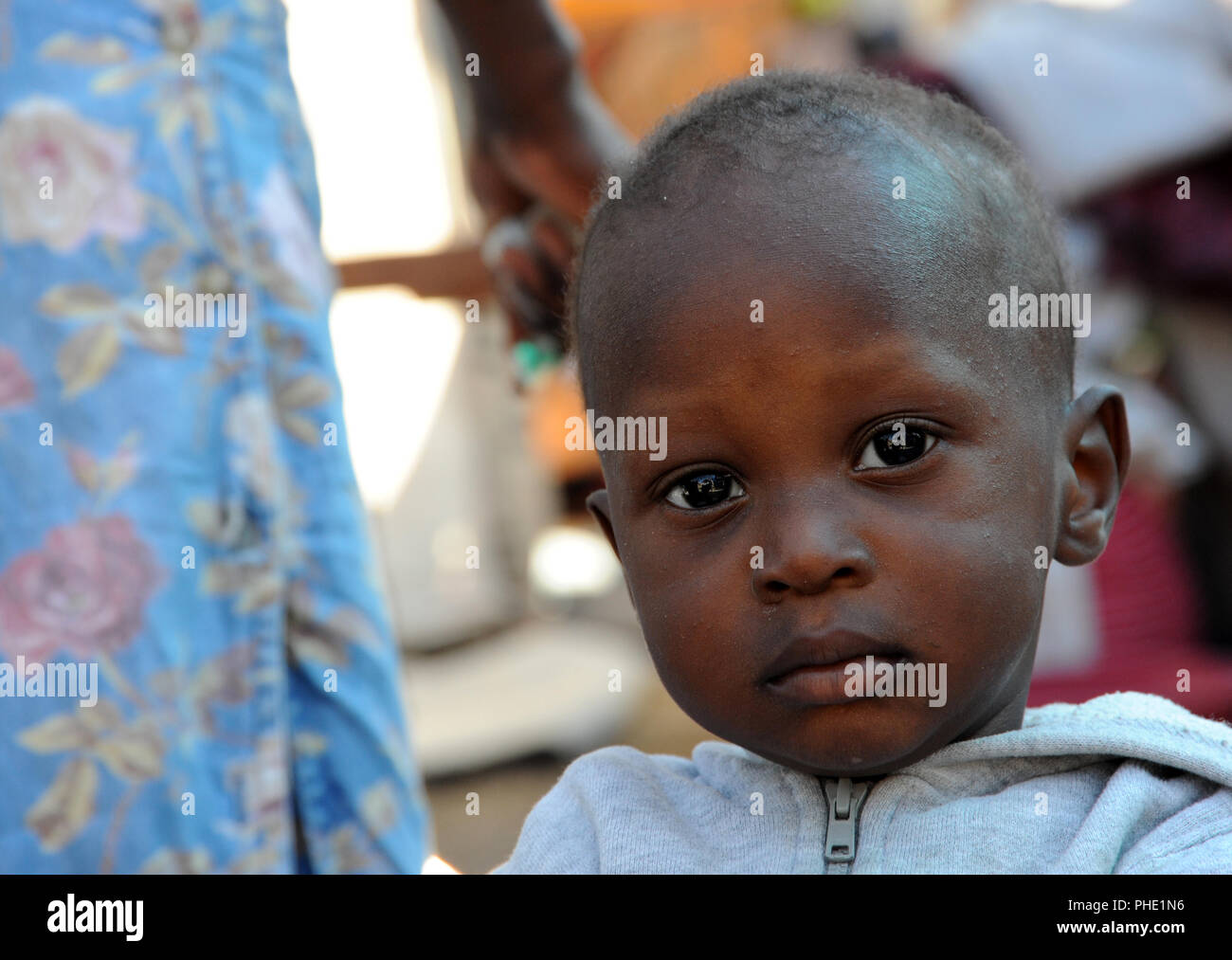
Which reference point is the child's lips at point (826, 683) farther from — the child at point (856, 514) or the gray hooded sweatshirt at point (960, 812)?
the gray hooded sweatshirt at point (960, 812)

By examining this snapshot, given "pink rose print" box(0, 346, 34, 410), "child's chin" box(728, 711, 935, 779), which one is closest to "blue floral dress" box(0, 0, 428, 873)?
"pink rose print" box(0, 346, 34, 410)

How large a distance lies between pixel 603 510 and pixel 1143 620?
212cm

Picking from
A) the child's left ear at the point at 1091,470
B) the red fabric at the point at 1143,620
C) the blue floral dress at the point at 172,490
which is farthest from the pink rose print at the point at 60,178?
the red fabric at the point at 1143,620

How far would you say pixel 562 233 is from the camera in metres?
1.86

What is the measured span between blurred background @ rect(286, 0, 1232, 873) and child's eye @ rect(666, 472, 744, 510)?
82cm

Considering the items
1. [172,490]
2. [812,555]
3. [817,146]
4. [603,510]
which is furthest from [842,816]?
[172,490]

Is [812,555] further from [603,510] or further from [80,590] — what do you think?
[80,590]

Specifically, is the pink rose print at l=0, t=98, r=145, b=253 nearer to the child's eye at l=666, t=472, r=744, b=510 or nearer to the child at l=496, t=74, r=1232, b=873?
the child at l=496, t=74, r=1232, b=873

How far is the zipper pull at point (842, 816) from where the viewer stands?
3.64ft

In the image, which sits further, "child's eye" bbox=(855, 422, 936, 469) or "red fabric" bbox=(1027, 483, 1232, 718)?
"red fabric" bbox=(1027, 483, 1232, 718)

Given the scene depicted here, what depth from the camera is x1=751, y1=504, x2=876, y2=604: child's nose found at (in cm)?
102

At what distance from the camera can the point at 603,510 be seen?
1.35 m

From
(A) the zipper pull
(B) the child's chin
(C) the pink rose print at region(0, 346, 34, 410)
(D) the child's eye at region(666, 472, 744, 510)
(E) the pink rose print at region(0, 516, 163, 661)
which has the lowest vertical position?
(A) the zipper pull
